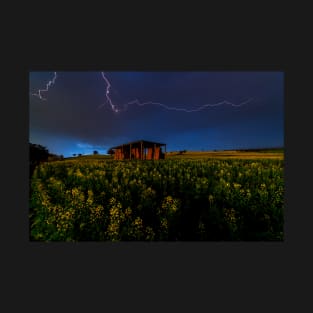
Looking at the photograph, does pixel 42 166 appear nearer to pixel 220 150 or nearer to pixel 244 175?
pixel 220 150

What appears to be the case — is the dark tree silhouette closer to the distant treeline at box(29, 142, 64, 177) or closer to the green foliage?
the distant treeline at box(29, 142, 64, 177)

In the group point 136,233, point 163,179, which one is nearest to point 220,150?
point 163,179

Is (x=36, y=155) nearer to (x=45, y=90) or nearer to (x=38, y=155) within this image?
(x=38, y=155)

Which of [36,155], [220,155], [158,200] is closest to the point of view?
[158,200]

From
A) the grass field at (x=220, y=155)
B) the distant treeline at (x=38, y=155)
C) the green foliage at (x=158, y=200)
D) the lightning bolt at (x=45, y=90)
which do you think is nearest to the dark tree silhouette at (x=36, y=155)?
the distant treeline at (x=38, y=155)

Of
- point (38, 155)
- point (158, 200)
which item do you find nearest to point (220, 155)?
point (158, 200)

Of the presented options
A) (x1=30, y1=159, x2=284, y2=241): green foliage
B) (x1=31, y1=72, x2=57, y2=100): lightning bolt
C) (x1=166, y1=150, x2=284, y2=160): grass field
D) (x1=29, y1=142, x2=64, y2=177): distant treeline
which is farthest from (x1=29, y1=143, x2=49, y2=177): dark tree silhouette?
(x1=166, y1=150, x2=284, y2=160): grass field

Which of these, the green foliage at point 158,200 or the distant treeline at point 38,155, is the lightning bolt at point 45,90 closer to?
the distant treeline at point 38,155

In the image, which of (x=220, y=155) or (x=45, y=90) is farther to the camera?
(x=220, y=155)

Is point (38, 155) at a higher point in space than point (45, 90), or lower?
lower
